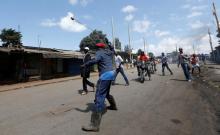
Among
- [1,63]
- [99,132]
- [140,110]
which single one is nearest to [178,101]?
[140,110]

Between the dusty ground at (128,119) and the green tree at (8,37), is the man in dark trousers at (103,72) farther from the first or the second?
the green tree at (8,37)

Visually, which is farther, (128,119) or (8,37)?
(8,37)

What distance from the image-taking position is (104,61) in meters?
5.73

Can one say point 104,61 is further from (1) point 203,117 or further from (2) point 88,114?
(1) point 203,117

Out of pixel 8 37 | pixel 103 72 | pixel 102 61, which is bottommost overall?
pixel 103 72

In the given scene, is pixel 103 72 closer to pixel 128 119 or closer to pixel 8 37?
pixel 128 119

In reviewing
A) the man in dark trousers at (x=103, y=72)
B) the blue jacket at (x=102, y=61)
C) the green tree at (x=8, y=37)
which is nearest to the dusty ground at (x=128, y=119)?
the man in dark trousers at (x=103, y=72)

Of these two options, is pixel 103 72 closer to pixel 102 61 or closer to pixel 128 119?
pixel 102 61

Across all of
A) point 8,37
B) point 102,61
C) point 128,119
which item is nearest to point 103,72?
point 102,61

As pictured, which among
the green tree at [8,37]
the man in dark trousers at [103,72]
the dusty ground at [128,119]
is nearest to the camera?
the dusty ground at [128,119]

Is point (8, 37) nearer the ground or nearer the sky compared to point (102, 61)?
nearer the sky

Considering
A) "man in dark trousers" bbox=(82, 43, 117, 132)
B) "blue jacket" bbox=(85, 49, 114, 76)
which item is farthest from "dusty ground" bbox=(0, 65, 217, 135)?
"blue jacket" bbox=(85, 49, 114, 76)

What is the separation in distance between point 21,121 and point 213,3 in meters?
38.9

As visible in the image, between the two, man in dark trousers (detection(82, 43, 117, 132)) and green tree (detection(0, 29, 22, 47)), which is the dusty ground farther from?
green tree (detection(0, 29, 22, 47))
